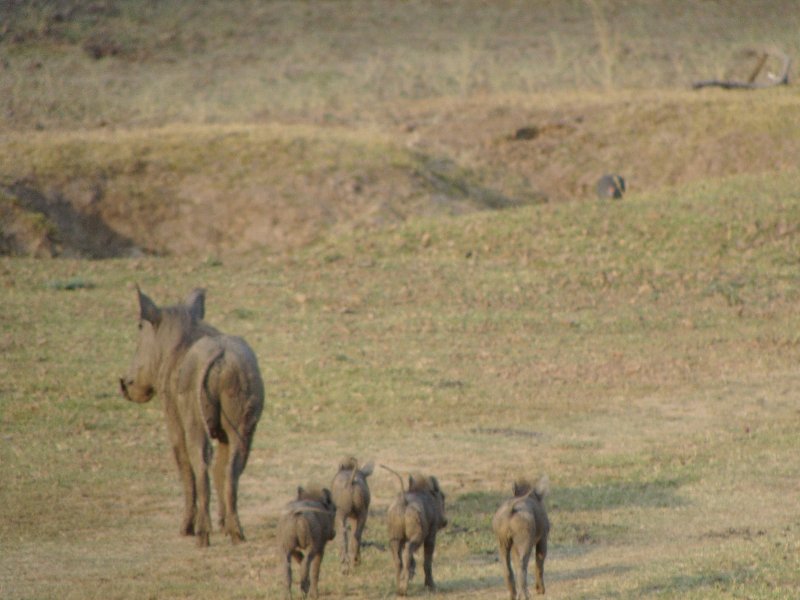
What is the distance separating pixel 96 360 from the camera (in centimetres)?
1831

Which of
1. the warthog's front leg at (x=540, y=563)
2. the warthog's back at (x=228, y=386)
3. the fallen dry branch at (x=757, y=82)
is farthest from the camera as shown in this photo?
the fallen dry branch at (x=757, y=82)

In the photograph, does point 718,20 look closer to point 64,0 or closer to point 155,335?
point 64,0

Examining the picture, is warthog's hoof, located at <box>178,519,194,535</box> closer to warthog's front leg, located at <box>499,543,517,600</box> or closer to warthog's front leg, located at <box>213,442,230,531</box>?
warthog's front leg, located at <box>213,442,230,531</box>

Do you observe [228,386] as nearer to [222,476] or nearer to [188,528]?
[222,476]

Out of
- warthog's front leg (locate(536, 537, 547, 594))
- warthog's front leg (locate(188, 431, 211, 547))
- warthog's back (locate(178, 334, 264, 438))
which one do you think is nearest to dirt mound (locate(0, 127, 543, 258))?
warthog's front leg (locate(188, 431, 211, 547))

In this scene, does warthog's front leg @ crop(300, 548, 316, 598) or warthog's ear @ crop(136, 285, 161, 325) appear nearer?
warthog's front leg @ crop(300, 548, 316, 598)

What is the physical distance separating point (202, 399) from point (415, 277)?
1302 cm

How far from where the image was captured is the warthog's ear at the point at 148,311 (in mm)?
11336

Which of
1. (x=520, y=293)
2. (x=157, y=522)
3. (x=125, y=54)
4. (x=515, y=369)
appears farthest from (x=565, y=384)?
(x=125, y=54)

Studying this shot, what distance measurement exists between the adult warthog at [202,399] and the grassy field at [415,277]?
37 centimetres

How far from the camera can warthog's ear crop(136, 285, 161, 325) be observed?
37.2 ft

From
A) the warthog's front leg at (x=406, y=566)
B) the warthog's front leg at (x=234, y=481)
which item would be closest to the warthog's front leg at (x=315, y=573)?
the warthog's front leg at (x=406, y=566)

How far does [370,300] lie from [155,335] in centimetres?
1064

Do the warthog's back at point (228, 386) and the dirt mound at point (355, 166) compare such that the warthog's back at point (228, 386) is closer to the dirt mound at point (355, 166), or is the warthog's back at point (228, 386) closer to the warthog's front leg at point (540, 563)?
the warthog's front leg at point (540, 563)
